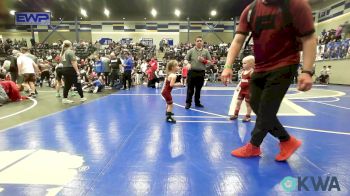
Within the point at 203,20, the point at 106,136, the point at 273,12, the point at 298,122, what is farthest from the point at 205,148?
the point at 203,20

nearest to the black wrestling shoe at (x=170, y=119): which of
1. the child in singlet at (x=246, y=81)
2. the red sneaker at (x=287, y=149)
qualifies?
the child in singlet at (x=246, y=81)

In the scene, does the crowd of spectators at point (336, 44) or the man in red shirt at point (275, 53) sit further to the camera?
the crowd of spectators at point (336, 44)

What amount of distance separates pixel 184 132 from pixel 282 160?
1.56 metres

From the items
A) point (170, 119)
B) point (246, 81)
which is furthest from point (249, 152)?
point (170, 119)

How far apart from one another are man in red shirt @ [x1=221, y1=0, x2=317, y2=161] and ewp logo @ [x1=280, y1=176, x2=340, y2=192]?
0.43m

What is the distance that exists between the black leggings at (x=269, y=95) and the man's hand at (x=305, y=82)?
30cm

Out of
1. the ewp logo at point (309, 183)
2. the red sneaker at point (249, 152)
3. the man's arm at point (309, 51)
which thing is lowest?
the ewp logo at point (309, 183)

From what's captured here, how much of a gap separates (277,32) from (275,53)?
0.19 meters

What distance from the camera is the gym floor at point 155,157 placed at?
2.21 meters

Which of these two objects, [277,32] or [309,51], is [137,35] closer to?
[277,32]

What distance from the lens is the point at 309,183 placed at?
2273 mm

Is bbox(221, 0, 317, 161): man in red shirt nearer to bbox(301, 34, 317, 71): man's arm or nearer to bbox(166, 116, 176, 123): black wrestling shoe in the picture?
bbox(301, 34, 317, 71): man's arm

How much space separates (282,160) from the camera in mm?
2766

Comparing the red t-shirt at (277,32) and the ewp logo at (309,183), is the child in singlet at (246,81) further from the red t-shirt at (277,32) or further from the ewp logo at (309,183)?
the ewp logo at (309,183)
